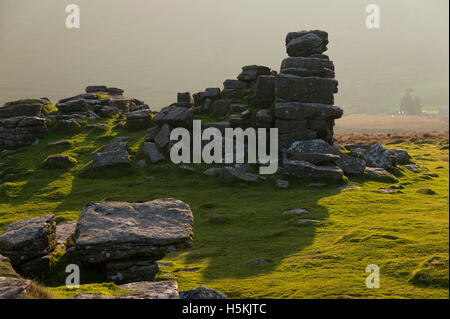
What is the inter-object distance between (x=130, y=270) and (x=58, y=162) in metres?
29.9

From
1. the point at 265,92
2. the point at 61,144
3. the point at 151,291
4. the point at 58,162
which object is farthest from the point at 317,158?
the point at 61,144

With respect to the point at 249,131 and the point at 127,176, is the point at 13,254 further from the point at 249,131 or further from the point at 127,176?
the point at 249,131

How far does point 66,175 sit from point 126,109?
92.0 feet

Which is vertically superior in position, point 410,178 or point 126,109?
point 126,109

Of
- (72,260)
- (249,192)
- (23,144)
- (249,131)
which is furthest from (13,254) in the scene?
(23,144)

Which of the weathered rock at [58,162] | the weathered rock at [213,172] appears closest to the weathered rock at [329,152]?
the weathered rock at [213,172]

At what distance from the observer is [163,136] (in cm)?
4072

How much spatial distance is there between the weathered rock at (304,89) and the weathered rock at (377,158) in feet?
21.4

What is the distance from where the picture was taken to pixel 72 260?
15.1 metres

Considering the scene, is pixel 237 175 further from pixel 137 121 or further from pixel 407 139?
pixel 407 139

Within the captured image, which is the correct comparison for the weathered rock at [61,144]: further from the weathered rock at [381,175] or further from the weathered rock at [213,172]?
the weathered rock at [381,175]

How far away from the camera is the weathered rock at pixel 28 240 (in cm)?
1473

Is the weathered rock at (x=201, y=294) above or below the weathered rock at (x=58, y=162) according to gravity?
below

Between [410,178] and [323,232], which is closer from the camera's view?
[323,232]
